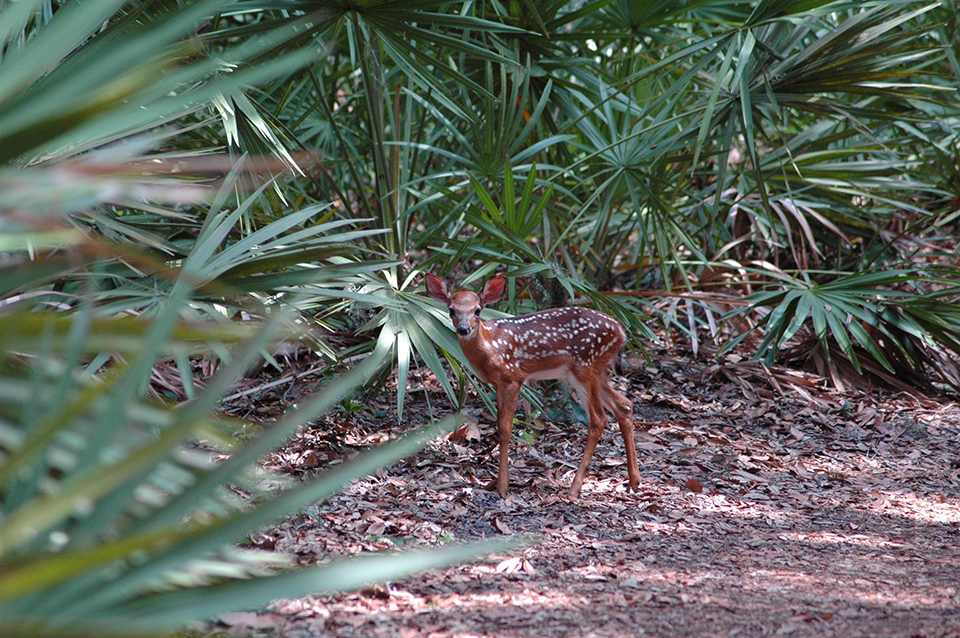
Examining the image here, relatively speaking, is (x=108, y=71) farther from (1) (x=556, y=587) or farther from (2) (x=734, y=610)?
(2) (x=734, y=610)

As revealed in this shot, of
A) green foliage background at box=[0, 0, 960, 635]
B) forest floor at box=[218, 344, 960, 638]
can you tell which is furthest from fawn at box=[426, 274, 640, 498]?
forest floor at box=[218, 344, 960, 638]

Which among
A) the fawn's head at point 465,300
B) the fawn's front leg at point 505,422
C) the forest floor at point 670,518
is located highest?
the fawn's head at point 465,300

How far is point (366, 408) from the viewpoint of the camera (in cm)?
556

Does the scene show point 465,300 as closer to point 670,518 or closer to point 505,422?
point 505,422

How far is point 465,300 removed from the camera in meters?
4.42

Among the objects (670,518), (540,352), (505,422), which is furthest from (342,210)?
(670,518)

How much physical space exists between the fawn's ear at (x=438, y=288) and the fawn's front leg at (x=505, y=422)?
0.58 metres

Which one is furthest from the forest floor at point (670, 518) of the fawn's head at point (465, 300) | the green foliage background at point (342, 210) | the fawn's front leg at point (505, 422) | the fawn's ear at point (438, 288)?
the fawn's ear at point (438, 288)

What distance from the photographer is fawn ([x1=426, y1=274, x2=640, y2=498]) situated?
14.8 ft

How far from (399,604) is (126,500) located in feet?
5.75

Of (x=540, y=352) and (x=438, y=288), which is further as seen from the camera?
(x=540, y=352)

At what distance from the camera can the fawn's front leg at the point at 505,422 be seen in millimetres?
4484

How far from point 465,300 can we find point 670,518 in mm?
1529

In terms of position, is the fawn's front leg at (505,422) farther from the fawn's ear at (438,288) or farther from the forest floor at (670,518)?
the fawn's ear at (438,288)
